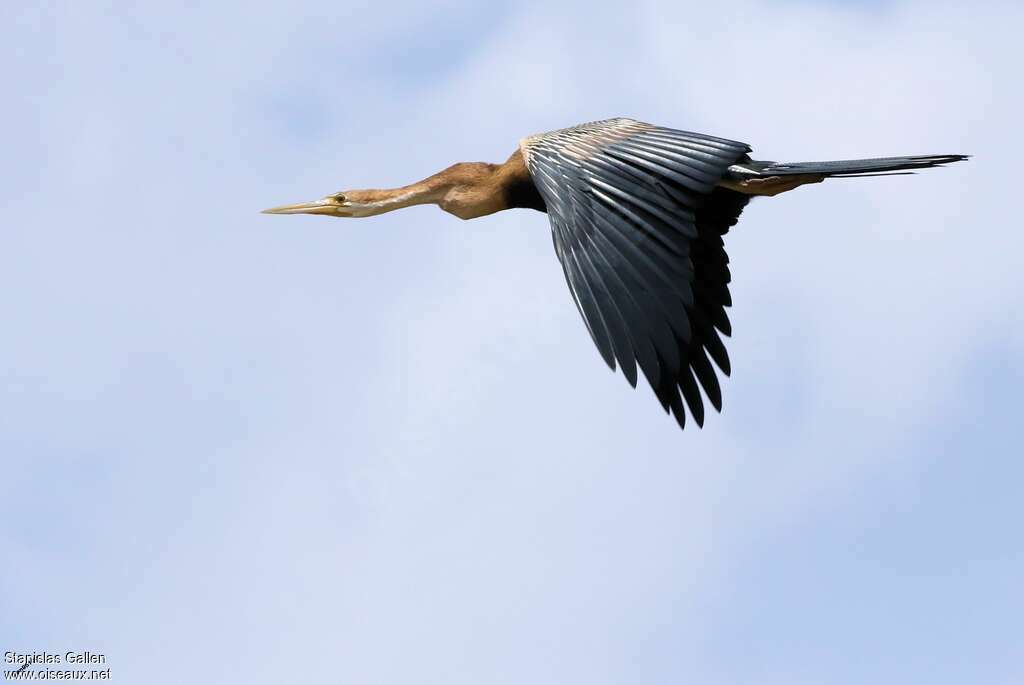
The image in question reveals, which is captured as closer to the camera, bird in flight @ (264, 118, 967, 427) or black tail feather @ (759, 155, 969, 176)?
bird in flight @ (264, 118, 967, 427)

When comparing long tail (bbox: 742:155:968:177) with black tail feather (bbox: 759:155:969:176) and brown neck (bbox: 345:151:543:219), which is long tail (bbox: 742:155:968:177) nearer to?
black tail feather (bbox: 759:155:969:176)

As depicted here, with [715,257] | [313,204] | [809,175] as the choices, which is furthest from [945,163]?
[313,204]

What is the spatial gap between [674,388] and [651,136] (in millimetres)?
1805

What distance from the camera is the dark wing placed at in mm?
11492

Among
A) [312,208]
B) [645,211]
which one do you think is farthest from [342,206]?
[645,211]

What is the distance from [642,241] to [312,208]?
14.4ft

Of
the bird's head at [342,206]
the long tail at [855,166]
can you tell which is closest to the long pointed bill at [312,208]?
the bird's head at [342,206]

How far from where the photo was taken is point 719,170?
1241 centimetres

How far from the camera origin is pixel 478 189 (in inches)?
562

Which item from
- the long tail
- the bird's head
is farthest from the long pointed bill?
the long tail

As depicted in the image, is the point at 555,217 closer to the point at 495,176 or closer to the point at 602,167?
the point at 602,167

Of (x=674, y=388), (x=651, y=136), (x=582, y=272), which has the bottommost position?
(x=674, y=388)

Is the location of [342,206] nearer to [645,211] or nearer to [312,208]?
[312,208]

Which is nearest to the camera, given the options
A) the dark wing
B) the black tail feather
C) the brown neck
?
the dark wing
